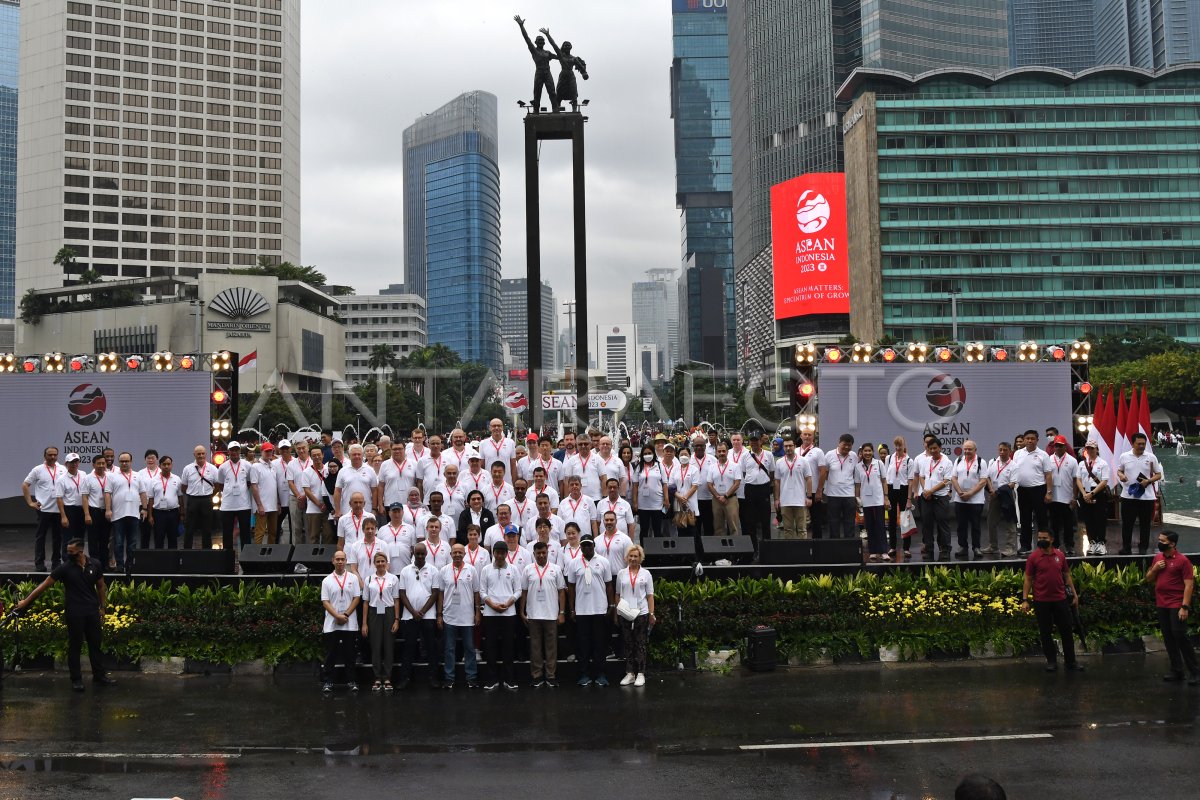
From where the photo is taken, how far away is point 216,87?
132m

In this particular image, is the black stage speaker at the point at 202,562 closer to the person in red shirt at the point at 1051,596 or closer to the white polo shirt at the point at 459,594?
the white polo shirt at the point at 459,594

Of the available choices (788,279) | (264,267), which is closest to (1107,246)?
(788,279)

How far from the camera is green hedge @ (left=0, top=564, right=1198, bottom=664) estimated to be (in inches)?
470

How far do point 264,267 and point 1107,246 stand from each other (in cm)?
9339

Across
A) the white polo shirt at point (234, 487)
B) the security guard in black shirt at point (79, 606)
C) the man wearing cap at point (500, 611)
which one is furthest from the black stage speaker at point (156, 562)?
the man wearing cap at point (500, 611)

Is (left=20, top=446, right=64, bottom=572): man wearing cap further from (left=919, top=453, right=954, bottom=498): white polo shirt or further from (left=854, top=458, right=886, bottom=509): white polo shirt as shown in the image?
(left=919, top=453, right=954, bottom=498): white polo shirt

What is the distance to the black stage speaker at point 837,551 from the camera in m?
12.9

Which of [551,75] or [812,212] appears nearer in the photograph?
[551,75]

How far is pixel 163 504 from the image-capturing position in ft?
51.8

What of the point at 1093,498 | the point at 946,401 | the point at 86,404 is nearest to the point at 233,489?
the point at 86,404

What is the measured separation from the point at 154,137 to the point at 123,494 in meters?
131

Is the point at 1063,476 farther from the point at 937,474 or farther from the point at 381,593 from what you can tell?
the point at 381,593

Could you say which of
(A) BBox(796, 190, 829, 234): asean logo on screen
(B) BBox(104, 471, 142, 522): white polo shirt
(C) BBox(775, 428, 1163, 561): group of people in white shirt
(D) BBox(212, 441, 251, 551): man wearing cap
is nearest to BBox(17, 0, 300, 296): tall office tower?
(A) BBox(796, 190, 829, 234): asean logo on screen

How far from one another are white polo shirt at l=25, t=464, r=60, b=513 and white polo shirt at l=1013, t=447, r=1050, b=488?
15086mm
